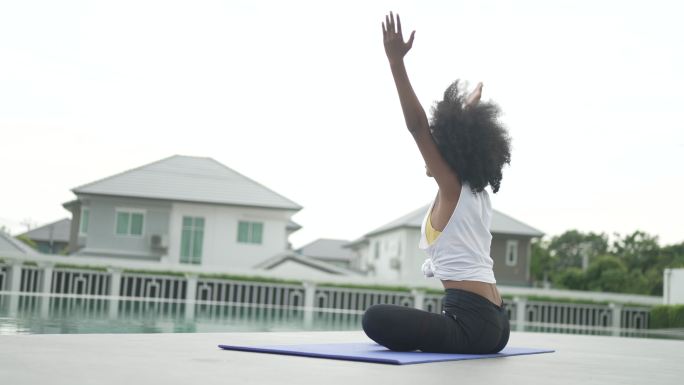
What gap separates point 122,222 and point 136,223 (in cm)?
51

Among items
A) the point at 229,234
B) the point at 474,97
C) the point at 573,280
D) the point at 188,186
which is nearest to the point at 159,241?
the point at 188,186

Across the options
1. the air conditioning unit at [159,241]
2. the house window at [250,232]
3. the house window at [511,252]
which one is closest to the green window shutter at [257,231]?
the house window at [250,232]

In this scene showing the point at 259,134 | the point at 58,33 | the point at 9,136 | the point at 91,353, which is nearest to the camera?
the point at 91,353

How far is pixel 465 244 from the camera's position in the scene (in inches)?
133

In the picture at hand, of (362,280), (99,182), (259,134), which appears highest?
(259,134)

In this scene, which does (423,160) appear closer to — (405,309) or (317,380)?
(405,309)

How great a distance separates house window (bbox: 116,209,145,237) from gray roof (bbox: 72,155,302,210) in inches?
33.0

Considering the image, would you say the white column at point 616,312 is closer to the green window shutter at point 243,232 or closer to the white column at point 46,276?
the green window shutter at point 243,232

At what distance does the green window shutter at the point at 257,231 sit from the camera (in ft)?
102

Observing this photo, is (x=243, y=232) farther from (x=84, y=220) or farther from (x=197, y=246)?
(x=84, y=220)

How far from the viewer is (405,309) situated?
332 cm

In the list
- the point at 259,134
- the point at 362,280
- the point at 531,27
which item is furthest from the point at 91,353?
the point at 259,134

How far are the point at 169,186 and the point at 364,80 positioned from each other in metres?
15.8

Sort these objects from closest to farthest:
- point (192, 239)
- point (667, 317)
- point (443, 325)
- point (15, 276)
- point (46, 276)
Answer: point (443, 325)
point (667, 317)
point (15, 276)
point (46, 276)
point (192, 239)
